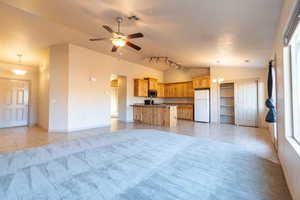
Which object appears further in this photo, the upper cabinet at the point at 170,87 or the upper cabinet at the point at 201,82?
the upper cabinet at the point at 170,87

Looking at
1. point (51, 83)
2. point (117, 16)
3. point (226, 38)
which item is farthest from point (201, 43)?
point (51, 83)

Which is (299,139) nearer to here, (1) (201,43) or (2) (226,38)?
(2) (226,38)

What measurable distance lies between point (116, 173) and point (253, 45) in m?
4.51

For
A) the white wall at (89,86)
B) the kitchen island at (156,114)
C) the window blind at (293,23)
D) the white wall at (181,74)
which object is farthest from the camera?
the white wall at (181,74)

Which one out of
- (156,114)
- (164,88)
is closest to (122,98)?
(156,114)

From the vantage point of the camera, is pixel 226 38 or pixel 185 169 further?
pixel 226 38

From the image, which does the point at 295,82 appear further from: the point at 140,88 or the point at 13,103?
the point at 13,103

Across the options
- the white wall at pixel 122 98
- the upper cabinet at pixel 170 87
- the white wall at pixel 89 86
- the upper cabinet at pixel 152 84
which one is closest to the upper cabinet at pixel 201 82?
the upper cabinet at pixel 170 87

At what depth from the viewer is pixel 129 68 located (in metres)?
7.62

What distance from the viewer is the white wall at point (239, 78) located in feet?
20.1

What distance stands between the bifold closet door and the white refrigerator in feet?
4.25

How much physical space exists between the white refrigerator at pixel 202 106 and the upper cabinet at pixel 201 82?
0.86 feet

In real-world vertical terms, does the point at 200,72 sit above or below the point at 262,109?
above

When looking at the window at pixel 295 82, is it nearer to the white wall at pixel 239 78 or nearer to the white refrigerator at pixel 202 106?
the white wall at pixel 239 78
